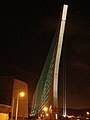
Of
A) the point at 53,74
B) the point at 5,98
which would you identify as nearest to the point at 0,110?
the point at 5,98

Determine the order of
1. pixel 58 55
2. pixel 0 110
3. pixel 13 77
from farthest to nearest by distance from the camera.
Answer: pixel 58 55, pixel 13 77, pixel 0 110

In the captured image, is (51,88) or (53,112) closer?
(53,112)

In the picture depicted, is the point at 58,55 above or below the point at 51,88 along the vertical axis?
above

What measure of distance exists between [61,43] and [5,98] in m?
11.8

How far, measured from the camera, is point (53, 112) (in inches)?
1508

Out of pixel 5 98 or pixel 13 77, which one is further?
pixel 13 77

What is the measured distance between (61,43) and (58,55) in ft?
6.18

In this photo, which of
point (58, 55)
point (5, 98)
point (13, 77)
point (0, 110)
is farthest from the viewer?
point (58, 55)

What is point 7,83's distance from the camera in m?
36.0

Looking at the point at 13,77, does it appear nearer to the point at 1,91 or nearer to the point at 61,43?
the point at 1,91

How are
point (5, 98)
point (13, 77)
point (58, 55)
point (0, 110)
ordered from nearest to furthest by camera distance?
point (0, 110) → point (5, 98) → point (13, 77) → point (58, 55)

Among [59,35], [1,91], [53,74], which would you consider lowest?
[1,91]

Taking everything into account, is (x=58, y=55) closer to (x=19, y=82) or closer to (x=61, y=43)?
(x=61, y=43)

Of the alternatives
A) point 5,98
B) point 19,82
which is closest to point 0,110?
point 5,98
